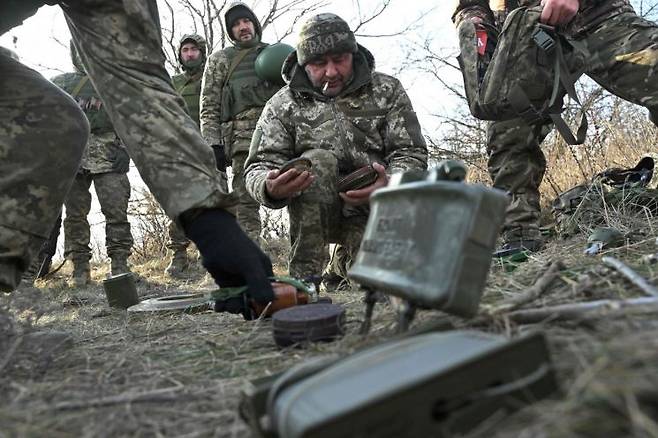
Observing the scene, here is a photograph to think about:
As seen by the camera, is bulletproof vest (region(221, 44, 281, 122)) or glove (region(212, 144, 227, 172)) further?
glove (region(212, 144, 227, 172))

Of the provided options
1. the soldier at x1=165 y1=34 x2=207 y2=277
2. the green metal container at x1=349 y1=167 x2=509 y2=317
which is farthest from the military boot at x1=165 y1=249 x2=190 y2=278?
the green metal container at x1=349 y1=167 x2=509 y2=317

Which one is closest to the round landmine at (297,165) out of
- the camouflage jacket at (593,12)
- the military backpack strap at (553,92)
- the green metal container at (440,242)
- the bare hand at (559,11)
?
the military backpack strap at (553,92)

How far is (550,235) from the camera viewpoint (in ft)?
11.9

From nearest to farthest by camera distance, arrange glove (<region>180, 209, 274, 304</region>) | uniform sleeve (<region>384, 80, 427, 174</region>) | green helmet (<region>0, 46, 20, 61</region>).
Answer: glove (<region>180, 209, 274, 304</region>) → green helmet (<region>0, 46, 20, 61</region>) → uniform sleeve (<region>384, 80, 427, 174</region>)

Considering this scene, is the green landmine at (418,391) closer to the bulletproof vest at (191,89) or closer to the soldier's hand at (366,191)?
the soldier's hand at (366,191)

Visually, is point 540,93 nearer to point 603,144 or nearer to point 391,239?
point 391,239

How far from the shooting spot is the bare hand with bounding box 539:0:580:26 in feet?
9.05

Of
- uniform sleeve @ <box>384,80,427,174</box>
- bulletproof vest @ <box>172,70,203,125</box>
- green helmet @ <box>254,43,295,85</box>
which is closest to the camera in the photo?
uniform sleeve @ <box>384,80,427,174</box>

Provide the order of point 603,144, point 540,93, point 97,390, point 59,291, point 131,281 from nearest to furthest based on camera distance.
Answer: point 97,390 → point 540,93 → point 131,281 → point 603,144 → point 59,291

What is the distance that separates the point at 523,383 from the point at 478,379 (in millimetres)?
65

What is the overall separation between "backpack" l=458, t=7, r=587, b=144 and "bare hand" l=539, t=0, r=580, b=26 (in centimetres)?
4

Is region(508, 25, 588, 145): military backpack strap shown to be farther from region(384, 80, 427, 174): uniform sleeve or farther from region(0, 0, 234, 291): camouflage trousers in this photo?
region(0, 0, 234, 291): camouflage trousers

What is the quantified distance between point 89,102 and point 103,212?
1183mm

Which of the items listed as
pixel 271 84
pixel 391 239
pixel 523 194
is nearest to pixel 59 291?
pixel 271 84
